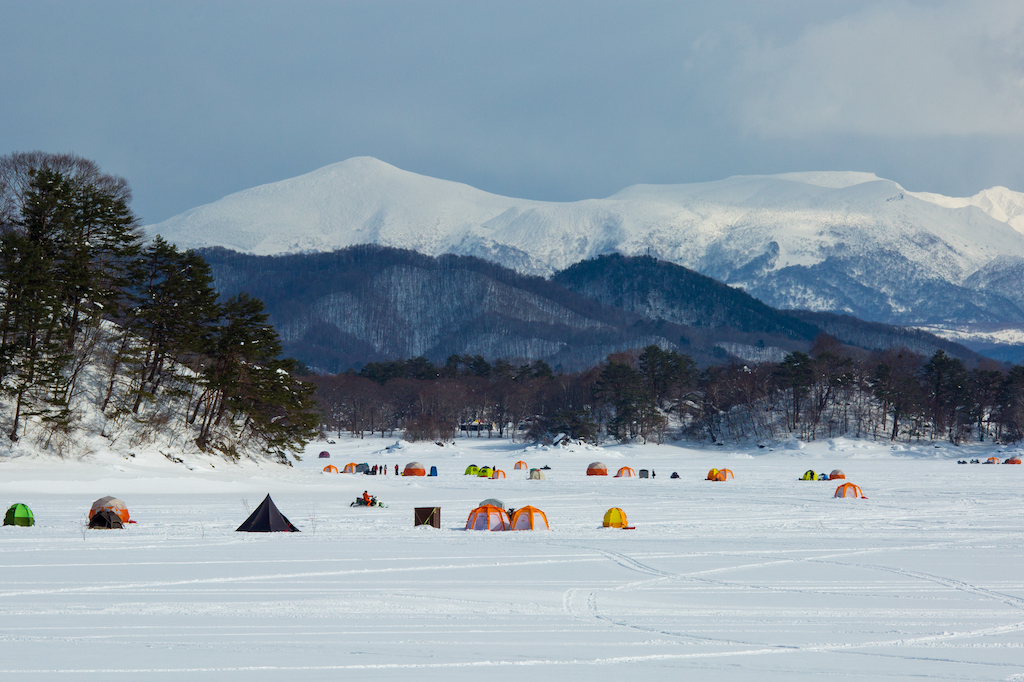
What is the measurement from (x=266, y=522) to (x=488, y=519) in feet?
19.9

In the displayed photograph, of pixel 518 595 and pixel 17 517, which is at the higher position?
pixel 518 595

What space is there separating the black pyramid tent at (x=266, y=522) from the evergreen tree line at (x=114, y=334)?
65.3 ft

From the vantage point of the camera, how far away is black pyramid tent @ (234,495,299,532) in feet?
74.7

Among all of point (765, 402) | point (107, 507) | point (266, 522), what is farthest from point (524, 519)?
point (765, 402)

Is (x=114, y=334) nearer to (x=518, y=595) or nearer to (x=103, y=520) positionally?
(x=103, y=520)

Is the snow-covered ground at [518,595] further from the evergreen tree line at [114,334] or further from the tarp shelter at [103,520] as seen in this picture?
the evergreen tree line at [114,334]

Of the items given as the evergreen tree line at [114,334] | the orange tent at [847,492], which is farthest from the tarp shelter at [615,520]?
the evergreen tree line at [114,334]

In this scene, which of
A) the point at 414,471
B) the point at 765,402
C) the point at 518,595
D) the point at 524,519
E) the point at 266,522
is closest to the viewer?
the point at 518,595

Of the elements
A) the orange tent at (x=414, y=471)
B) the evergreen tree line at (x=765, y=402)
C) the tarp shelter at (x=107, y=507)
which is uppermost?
the evergreen tree line at (x=765, y=402)

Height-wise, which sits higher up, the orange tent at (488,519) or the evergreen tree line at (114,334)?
the evergreen tree line at (114,334)

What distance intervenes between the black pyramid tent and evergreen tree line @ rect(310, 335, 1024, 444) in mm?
70463

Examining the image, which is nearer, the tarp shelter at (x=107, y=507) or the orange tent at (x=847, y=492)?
the tarp shelter at (x=107, y=507)

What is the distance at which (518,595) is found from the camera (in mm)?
13984

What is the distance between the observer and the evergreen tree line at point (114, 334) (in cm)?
3912
